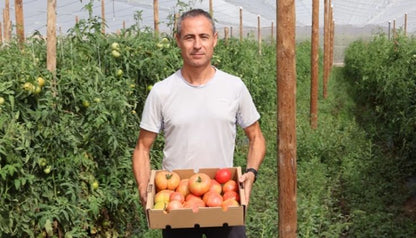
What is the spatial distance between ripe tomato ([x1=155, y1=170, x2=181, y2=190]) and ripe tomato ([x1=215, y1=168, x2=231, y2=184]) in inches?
6.9

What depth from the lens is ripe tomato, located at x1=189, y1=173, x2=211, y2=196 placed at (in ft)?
7.54

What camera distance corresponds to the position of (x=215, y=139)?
98.2 inches

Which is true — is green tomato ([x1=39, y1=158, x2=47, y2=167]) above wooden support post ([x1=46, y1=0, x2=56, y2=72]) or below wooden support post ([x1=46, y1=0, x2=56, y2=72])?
below

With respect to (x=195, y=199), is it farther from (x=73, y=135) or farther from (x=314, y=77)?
(x=314, y=77)

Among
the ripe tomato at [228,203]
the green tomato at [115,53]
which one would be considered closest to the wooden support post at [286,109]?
the ripe tomato at [228,203]

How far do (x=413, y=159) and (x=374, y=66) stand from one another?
5.14 metres

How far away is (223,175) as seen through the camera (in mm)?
2389

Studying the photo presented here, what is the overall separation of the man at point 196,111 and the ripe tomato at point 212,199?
172mm

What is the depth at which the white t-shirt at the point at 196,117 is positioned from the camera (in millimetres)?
2457

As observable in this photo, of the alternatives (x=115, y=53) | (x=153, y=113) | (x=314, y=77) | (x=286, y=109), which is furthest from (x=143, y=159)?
(x=314, y=77)

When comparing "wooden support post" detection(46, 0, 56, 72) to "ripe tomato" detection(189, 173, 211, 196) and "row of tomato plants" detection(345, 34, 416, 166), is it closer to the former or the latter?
"ripe tomato" detection(189, 173, 211, 196)

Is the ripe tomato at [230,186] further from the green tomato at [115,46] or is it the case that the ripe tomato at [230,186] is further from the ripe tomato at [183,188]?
the green tomato at [115,46]

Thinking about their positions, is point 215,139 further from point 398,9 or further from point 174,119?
point 398,9

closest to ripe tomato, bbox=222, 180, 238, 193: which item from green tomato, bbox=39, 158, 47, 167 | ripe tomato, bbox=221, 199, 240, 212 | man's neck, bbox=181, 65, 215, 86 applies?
ripe tomato, bbox=221, 199, 240, 212
